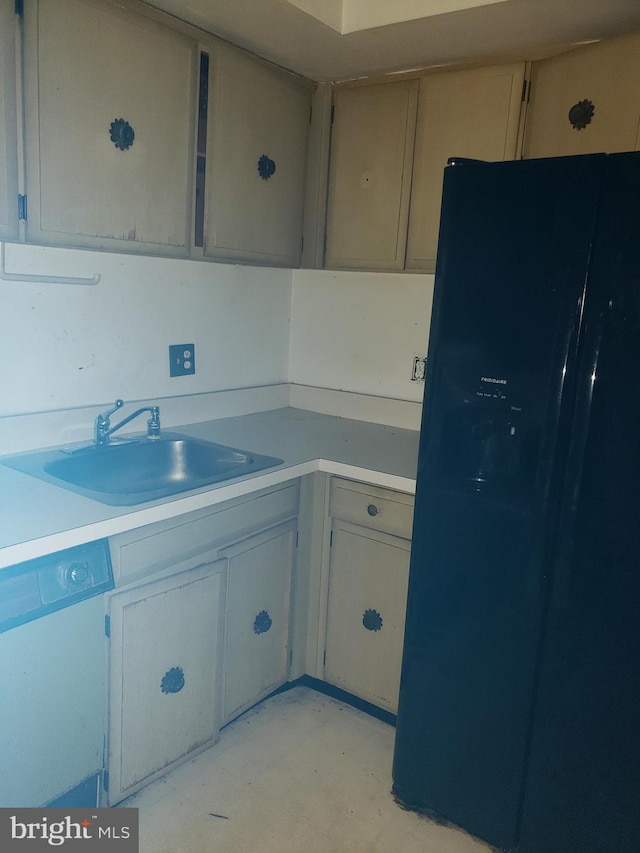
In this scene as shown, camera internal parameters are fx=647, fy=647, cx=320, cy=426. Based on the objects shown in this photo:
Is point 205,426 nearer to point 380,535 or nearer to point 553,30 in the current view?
point 380,535

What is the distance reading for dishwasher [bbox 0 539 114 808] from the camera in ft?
4.44

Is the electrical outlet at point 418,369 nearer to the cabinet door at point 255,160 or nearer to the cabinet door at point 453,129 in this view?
the cabinet door at point 453,129

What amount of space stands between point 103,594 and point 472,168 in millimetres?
1340

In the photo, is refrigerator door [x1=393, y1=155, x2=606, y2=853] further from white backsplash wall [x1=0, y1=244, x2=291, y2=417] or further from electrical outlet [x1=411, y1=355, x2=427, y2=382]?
white backsplash wall [x1=0, y1=244, x2=291, y2=417]

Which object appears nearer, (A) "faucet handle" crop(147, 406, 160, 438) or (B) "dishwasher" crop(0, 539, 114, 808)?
(B) "dishwasher" crop(0, 539, 114, 808)

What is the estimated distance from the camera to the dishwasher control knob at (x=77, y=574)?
4.72 feet

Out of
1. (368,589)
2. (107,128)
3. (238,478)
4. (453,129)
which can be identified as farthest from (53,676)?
(453,129)

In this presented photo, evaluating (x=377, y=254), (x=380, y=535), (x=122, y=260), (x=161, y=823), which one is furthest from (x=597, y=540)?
(x=122, y=260)

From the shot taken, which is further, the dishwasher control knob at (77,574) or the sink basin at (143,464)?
the sink basin at (143,464)

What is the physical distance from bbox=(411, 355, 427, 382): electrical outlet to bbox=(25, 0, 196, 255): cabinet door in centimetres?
99

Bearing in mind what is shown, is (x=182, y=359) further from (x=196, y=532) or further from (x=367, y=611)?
(x=367, y=611)

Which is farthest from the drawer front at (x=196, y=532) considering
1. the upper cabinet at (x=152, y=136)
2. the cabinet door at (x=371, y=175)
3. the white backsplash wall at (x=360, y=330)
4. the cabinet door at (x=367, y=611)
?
the cabinet door at (x=371, y=175)

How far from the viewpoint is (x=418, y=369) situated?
2.47 meters

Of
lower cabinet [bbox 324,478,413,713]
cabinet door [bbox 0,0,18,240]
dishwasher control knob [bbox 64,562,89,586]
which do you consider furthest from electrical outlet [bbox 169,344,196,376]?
dishwasher control knob [bbox 64,562,89,586]
